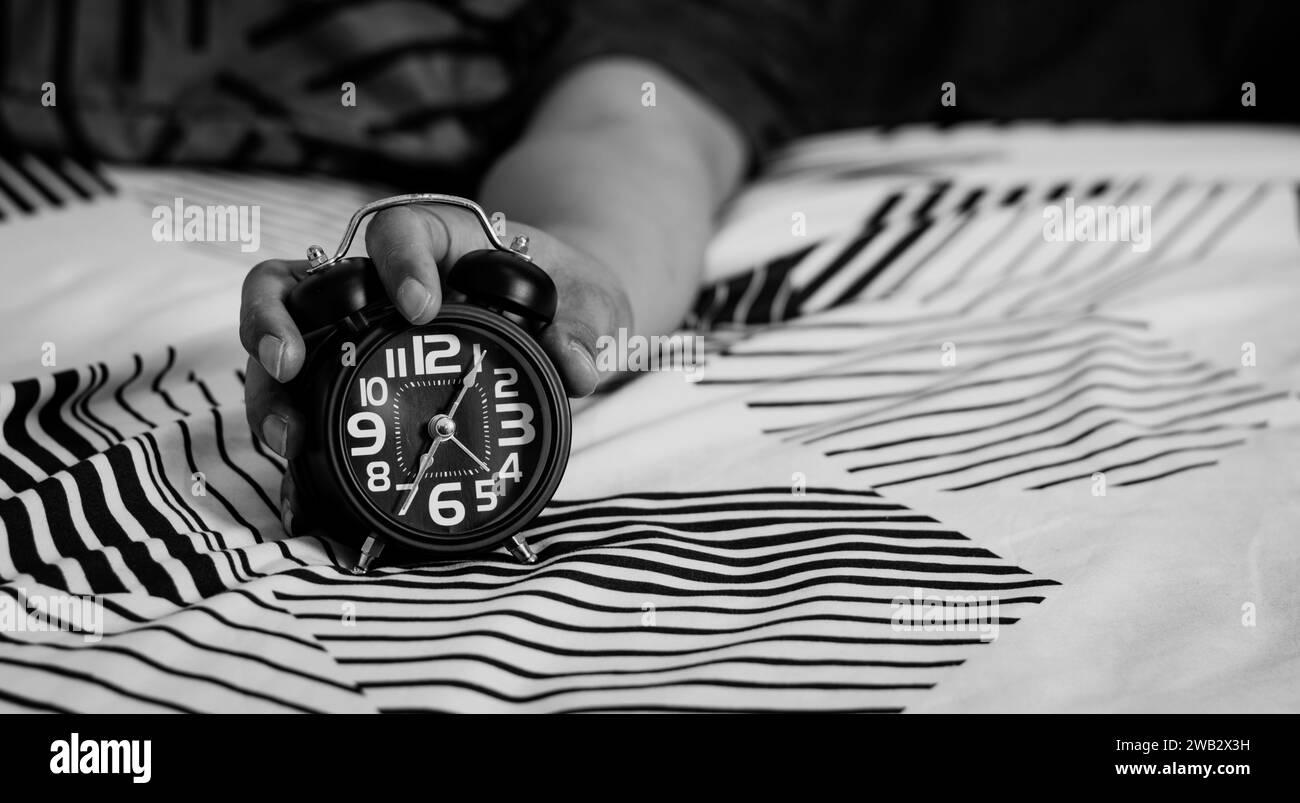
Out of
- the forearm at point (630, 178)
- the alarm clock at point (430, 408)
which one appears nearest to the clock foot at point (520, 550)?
the alarm clock at point (430, 408)

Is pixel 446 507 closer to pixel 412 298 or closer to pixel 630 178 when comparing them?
pixel 412 298

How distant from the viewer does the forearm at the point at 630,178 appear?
928mm

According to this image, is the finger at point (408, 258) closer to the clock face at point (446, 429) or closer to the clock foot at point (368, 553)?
the clock face at point (446, 429)

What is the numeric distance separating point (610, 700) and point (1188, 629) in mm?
315

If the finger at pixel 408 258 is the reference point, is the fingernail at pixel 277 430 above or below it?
below

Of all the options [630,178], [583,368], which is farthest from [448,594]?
[630,178]

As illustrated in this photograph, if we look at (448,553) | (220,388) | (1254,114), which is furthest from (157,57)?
(1254,114)

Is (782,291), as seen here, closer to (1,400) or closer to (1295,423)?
(1295,423)

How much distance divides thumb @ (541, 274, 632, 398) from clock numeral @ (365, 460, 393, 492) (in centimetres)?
12

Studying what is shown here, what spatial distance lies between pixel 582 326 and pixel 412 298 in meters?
0.13

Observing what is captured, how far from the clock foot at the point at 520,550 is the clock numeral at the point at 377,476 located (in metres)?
0.08

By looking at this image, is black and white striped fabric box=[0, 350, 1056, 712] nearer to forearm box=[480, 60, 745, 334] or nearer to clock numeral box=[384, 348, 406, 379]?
clock numeral box=[384, 348, 406, 379]
